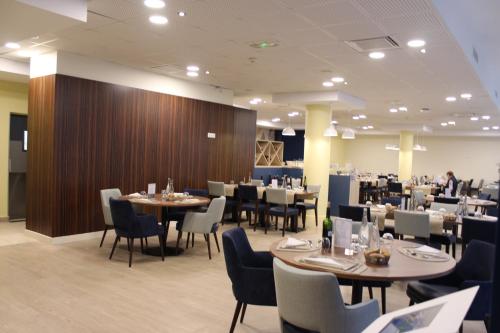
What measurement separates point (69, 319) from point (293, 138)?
18653 mm

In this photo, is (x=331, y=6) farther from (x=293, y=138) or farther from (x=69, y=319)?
(x=293, y=138)

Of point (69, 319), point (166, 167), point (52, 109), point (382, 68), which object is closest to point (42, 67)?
point (52, 109)

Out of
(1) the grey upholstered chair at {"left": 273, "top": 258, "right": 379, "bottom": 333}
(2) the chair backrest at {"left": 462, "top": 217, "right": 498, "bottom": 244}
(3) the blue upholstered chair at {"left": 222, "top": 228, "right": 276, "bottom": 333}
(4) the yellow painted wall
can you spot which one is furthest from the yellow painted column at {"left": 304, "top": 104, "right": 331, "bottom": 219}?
(1) the grey upholstered chair at {"left": 273, "top": 258, "right": 379, "bottom": 333}

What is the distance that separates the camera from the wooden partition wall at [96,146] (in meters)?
6.60

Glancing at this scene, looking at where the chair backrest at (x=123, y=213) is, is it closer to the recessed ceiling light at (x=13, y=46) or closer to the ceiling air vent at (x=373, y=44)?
the recessed ceiling light at (x=13, y=46)

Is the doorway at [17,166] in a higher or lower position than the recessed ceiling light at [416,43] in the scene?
lower

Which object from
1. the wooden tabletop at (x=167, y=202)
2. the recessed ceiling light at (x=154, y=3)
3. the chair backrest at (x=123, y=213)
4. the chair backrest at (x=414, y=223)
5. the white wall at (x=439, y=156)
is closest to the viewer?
the recessed ceiling light at (x=154, y=3)

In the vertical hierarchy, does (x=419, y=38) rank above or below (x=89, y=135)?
above

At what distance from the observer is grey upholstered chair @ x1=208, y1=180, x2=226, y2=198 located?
28.4 feet

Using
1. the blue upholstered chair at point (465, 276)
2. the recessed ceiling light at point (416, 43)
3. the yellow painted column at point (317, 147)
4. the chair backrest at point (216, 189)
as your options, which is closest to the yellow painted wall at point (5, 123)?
the chair backrest at point (216, 189)

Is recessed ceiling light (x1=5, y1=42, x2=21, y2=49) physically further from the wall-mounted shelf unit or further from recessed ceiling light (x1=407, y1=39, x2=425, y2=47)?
the wall-mounted shelf unit

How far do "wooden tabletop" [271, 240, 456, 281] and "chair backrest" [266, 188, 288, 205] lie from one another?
4.58 metres

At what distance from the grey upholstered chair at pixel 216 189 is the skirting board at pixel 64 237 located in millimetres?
2493

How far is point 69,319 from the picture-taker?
381cm
